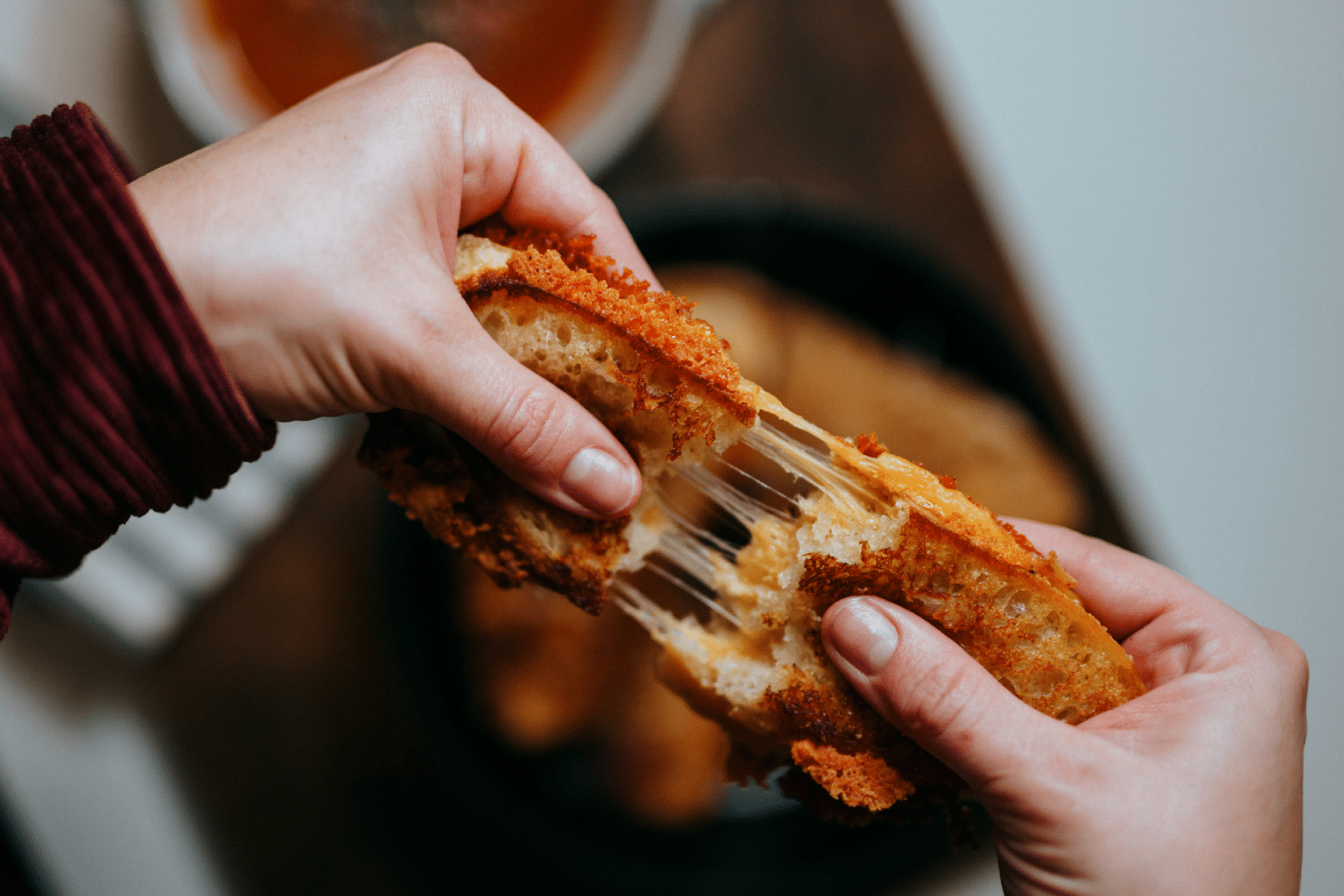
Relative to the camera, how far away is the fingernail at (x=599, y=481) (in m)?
0.62

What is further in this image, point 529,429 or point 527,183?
point 527,183

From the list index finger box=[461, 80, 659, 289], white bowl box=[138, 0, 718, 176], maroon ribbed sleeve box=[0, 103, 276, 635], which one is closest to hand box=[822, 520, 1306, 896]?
index finger box=[461, 80, 659, 289]

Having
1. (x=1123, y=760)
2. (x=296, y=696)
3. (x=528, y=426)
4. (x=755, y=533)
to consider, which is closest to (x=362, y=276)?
(x=528, y=426)

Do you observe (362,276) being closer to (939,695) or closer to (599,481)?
(599,481)

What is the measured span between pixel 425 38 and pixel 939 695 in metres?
1.04

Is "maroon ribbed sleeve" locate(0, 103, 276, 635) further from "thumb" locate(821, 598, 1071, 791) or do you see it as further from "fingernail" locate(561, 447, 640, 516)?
"thumb" locate(821, 598, 1071, 791)

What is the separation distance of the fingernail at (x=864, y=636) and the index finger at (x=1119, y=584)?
0.62ft

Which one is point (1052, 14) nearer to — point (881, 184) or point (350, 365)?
point (881, 184)

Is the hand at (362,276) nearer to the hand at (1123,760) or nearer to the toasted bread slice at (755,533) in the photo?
the toasted bread slice at (755,533)

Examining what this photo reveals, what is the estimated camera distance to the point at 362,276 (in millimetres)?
578

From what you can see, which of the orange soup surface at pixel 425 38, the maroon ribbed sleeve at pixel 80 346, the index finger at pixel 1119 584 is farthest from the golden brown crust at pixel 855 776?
the orange soup surface at pixel 425 38

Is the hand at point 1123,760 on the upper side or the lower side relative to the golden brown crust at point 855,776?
upper

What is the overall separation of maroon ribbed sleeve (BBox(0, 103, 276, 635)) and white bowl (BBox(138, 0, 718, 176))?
0.50 metres

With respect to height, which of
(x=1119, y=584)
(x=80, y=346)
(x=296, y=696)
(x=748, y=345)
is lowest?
(x=296, y=696)
